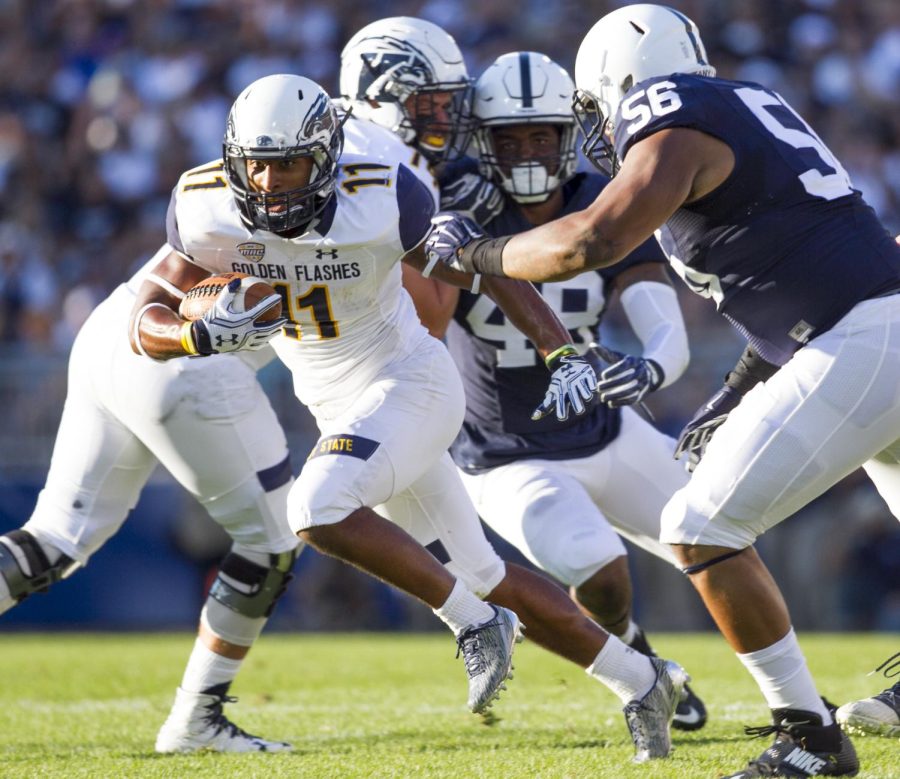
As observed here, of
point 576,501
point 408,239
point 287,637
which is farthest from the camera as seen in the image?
point 287,637

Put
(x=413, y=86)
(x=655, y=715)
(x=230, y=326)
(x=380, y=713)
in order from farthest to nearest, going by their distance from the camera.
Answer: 1. (x=413, y=86)
2. (x=380, y=713)
3. (x=655, y=715)
4. (x=230, y=326)

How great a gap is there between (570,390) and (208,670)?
4.60ft

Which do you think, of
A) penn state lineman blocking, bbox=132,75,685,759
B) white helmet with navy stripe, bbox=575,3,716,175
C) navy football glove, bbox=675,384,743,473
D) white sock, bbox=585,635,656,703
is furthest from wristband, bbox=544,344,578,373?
white sock, bbox=585,635,656,703

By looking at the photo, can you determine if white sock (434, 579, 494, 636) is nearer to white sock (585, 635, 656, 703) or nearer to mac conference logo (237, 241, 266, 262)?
white sock (585, 635, 656, 703)

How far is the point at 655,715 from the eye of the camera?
3.78m

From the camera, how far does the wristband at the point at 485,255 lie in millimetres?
3404

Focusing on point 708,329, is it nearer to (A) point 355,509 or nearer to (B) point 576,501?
(B) point 576,501

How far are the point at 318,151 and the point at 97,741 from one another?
1.93 m

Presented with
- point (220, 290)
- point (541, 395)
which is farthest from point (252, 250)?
point (541, 395)

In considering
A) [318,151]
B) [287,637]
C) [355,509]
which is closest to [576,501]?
[355,509]

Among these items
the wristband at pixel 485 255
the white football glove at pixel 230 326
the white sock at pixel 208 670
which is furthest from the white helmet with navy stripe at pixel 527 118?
the white sock at pixel 208 670

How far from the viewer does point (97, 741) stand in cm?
424

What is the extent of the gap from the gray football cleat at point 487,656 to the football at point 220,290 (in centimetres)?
94

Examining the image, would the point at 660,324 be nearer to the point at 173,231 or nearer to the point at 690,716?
the point at 690,716
